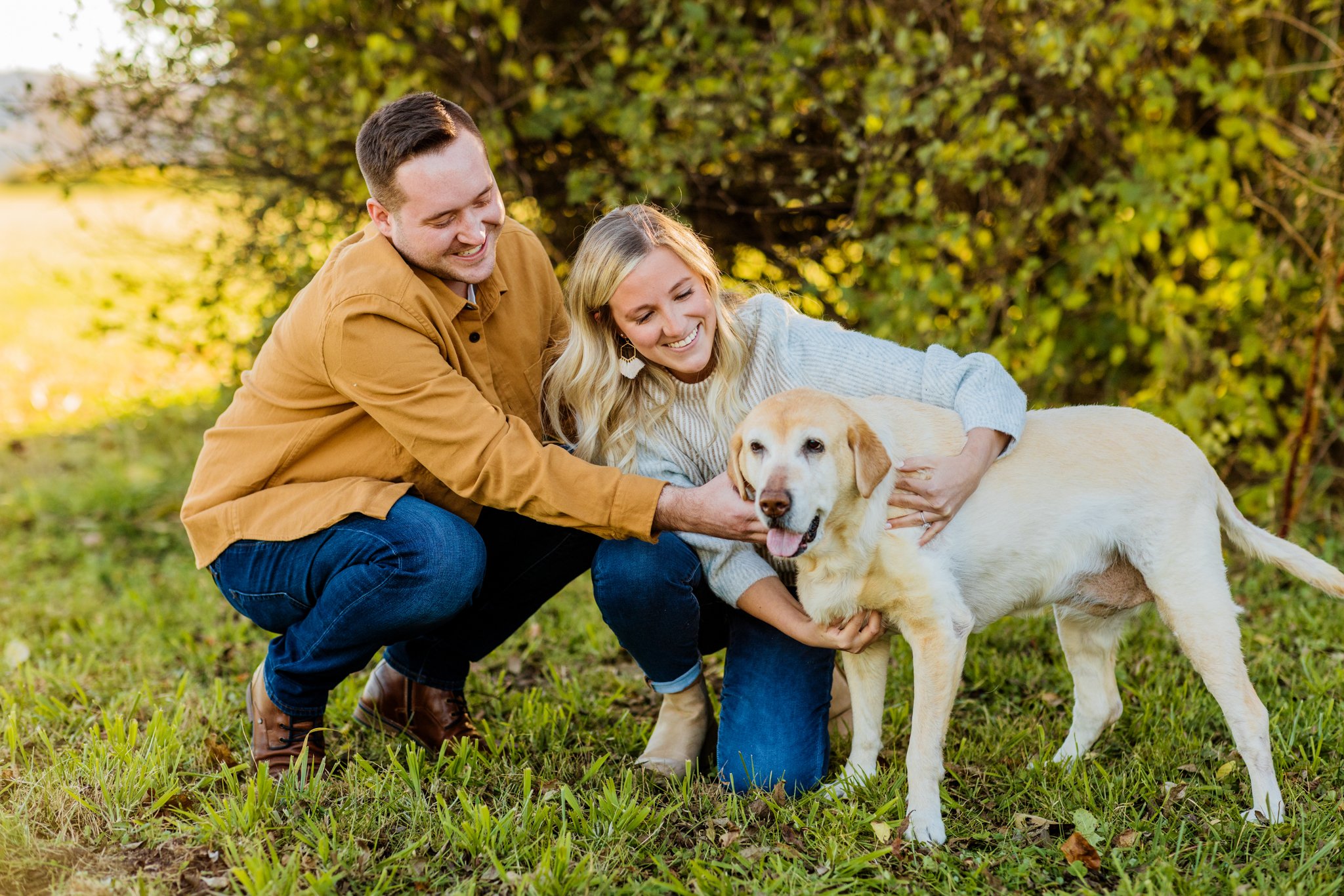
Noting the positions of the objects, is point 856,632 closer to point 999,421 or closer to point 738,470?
point 738,470

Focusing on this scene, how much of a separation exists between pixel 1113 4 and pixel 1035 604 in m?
2.63

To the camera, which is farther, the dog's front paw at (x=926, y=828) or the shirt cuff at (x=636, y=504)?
the shirt cuff at (x=636, y=504)

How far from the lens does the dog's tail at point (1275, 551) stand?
3.08 meters

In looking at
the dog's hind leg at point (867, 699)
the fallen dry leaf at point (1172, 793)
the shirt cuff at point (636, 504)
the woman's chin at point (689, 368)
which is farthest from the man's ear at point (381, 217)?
the fallen dry leaf at point (1172, 793)

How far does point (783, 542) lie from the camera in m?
2.81

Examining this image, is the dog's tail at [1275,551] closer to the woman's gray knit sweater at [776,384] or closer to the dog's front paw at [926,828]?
the woman's gray knit sweater at [776,384]

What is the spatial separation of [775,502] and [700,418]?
73 cm

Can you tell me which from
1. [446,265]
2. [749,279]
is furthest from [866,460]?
[749,279]

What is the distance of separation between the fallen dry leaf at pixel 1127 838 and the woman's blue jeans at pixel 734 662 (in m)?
0.88

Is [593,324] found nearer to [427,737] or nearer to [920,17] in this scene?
[427,737]

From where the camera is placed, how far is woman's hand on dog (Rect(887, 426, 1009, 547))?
2.99 m

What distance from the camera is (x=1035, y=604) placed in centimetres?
322

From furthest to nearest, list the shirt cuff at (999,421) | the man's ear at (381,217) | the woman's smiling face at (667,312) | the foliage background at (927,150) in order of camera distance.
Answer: the foliage background at (927,150) < the man's ear at (381,217) < the woman's smiling face at (667,312) < the shirt cuff at (999,421)

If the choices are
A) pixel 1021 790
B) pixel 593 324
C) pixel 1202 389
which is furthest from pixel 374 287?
pixel 1202 389
